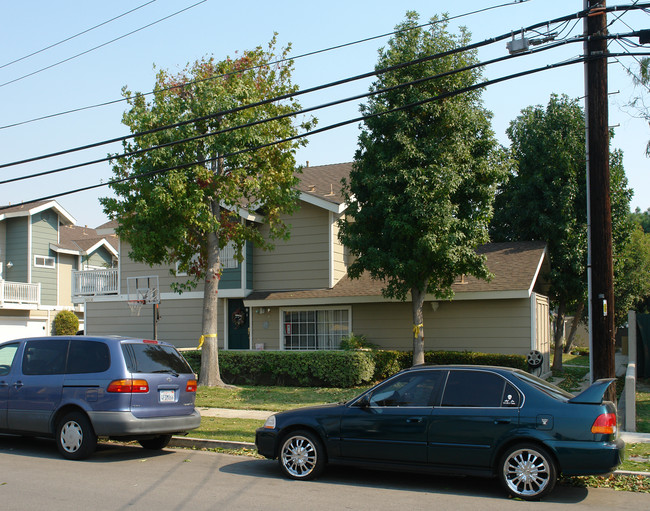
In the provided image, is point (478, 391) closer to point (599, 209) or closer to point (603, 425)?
point (603, 425)

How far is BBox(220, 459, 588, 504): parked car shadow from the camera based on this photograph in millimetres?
7871

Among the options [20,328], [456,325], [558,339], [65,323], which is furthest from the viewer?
[65,323]

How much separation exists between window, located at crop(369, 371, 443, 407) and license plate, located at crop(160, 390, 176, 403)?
11.1 feet

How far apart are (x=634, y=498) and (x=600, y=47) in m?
6.97

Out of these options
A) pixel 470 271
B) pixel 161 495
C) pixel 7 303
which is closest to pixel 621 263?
pixel 470 271

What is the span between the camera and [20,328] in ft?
110

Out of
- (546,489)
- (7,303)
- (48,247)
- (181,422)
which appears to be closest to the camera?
(546,489)

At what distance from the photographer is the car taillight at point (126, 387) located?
31.4 feet

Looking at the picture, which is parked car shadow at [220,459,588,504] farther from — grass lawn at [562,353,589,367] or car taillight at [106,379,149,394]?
grass lawn at [562,353,589,367]

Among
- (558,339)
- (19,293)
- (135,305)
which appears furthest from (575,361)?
(19,293)

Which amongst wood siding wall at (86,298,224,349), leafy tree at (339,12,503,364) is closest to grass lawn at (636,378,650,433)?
leafy tree at (339,12,503,364)

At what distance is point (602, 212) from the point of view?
35.9 ft

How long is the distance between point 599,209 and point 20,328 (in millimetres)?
30222

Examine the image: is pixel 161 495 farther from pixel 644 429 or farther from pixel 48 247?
pixel 48 247
